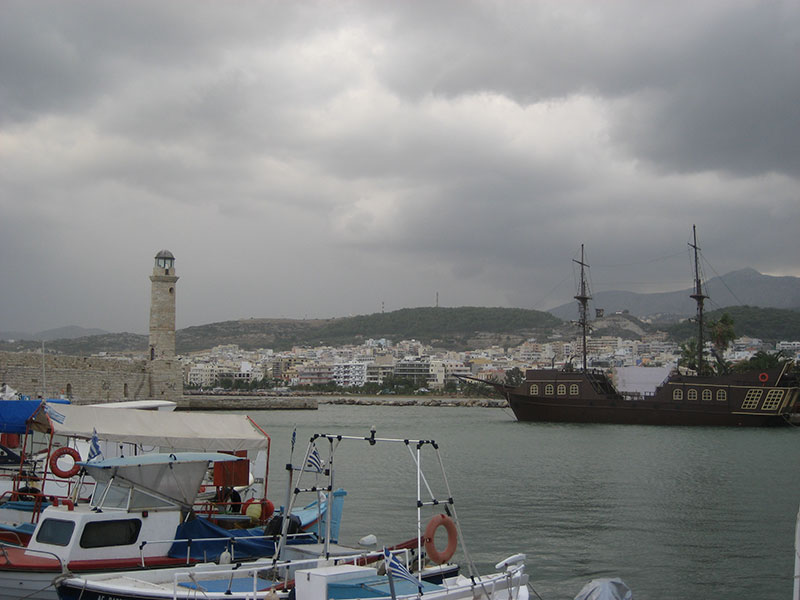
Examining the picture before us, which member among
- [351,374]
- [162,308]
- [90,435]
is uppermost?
[162,308]

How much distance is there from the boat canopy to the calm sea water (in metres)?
5.19

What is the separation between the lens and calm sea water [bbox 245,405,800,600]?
44.9 feet

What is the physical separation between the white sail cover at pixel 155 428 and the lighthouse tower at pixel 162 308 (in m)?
42.9

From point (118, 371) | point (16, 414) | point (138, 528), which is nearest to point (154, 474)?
point (138, 528)

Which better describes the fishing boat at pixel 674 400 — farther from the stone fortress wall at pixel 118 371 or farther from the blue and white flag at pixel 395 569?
the blue and white flag at pixel 395 569

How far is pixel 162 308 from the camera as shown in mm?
55875

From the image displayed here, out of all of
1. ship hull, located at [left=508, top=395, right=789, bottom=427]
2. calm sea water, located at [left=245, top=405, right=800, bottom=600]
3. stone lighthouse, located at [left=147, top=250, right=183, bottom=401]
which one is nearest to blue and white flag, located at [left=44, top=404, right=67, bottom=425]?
calm sea water, located at [left=245, top=405, right=800, bottom=600]

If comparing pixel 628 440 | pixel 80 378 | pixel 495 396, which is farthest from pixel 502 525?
pixel 495 396

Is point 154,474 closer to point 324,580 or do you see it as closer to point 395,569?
point 324,580

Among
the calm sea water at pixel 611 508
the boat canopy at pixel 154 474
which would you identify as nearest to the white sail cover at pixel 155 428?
the boat canopy at pixel 154 474

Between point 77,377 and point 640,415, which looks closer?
point 77,377

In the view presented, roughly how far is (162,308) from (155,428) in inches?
1717

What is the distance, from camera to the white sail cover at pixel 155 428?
13500 millimetres

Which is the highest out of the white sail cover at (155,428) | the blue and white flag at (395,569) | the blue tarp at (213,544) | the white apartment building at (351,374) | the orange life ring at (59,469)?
the white sail cover at (155,428)
